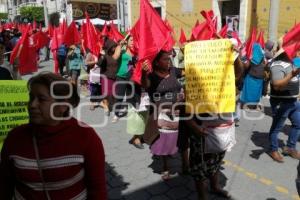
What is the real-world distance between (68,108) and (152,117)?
8.03 ft

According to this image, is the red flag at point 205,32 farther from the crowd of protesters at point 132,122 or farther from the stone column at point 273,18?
the stone column at point 273,18

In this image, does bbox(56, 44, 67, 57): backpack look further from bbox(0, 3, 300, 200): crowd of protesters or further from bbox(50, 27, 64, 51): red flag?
bbox(0, 3, 300, 200): crowd of protesters

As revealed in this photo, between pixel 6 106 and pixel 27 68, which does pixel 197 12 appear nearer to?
pixel 27 68

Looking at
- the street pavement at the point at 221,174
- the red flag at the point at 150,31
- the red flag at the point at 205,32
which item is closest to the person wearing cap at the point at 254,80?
the street pavement at the point at 221,174

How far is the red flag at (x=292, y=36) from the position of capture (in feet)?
14.7

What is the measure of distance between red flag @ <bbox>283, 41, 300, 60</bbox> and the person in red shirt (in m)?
3.25

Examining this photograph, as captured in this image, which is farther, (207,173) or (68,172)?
(207,173)

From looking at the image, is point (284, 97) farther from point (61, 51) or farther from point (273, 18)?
point (61, 51)

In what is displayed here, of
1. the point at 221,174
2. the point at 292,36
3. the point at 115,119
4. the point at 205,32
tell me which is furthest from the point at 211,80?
the point at 115,119

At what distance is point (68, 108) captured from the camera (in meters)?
2.20

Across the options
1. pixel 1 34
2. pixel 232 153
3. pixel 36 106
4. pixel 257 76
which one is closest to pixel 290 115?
pixel 232 153

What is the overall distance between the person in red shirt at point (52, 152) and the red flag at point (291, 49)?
325 cm

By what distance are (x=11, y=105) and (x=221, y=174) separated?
2845mm

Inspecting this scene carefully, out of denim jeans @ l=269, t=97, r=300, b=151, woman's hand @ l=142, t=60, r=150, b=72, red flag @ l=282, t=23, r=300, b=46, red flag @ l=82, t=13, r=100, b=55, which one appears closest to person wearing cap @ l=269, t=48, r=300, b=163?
denim jeans @ l=269, t=97, r=300, b=151
